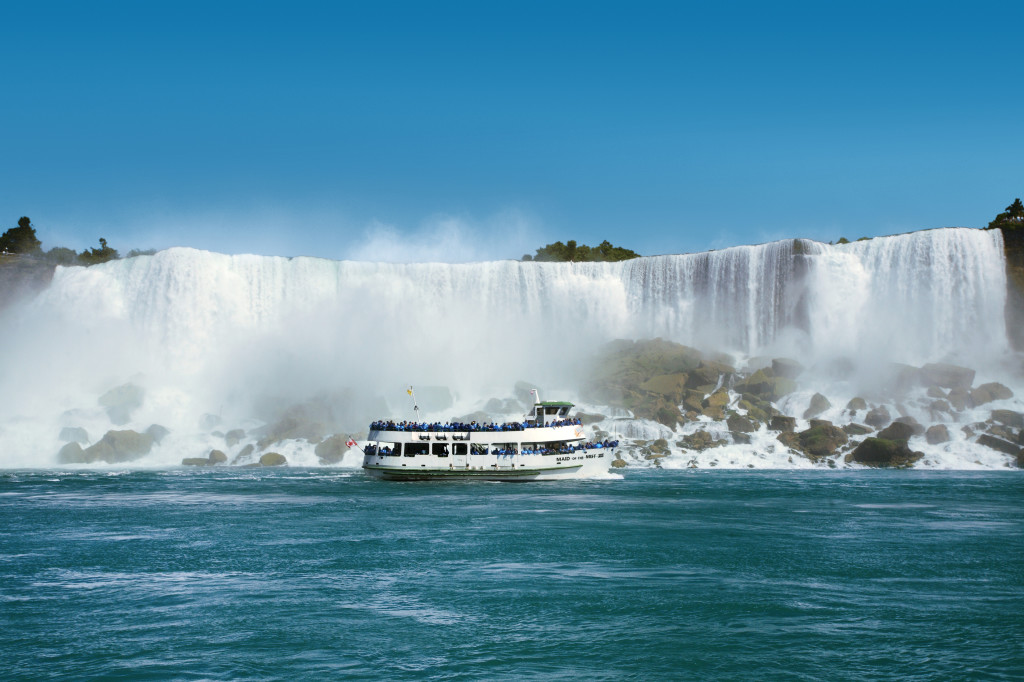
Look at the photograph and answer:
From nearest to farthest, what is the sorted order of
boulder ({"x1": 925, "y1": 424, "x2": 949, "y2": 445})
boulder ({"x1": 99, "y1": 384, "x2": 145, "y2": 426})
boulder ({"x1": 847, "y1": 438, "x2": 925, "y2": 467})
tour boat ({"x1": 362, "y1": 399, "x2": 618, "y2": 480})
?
tour boat ({"x1": 362, "y1": 399, "x2": 618, "y2": 480}), boulder ({"x1": 847, "y1": 438, "x2": 925, "y2": 467}), boulder ({"x1": 925, "y1": 424, "x2": 949, "y2": 445}), boulder ({"x1": 99, "y1": 384, "x2": 145, "y2": 426})

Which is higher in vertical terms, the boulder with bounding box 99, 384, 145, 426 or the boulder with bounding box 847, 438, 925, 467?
the boulder with bounding box 99, 384, 145, 426

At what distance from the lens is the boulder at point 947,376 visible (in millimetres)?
62125

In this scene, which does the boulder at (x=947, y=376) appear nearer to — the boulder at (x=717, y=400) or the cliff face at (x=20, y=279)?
the boulder at (x=717, y=400)

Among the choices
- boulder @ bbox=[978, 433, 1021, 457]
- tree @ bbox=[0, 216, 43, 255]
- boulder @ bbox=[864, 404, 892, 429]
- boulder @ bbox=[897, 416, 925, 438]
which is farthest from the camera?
tree @ bbox=[0, 216, 43, 255]

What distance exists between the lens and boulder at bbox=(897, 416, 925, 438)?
2311 inches

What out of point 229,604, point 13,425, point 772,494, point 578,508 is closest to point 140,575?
point 229,604

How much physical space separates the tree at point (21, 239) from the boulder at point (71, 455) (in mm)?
40723

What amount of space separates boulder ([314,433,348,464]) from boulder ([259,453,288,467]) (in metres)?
2.35

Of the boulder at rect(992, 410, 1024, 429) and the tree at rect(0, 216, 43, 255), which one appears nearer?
the boulder at rect(992, 410, 1024, 429)

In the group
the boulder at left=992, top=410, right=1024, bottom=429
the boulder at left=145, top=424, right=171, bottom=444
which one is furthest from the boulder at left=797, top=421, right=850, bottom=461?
the boulder at left=145, top=424, right=171, bottom=444

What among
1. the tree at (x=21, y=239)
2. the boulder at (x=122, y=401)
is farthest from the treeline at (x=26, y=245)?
the boulder at (x=122, y=401)

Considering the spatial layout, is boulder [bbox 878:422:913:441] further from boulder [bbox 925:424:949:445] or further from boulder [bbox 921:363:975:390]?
boulder [bbox 921:363:975:390]

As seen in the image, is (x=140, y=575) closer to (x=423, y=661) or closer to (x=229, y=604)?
(x=229, y=604)

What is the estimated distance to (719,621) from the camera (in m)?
17.2
